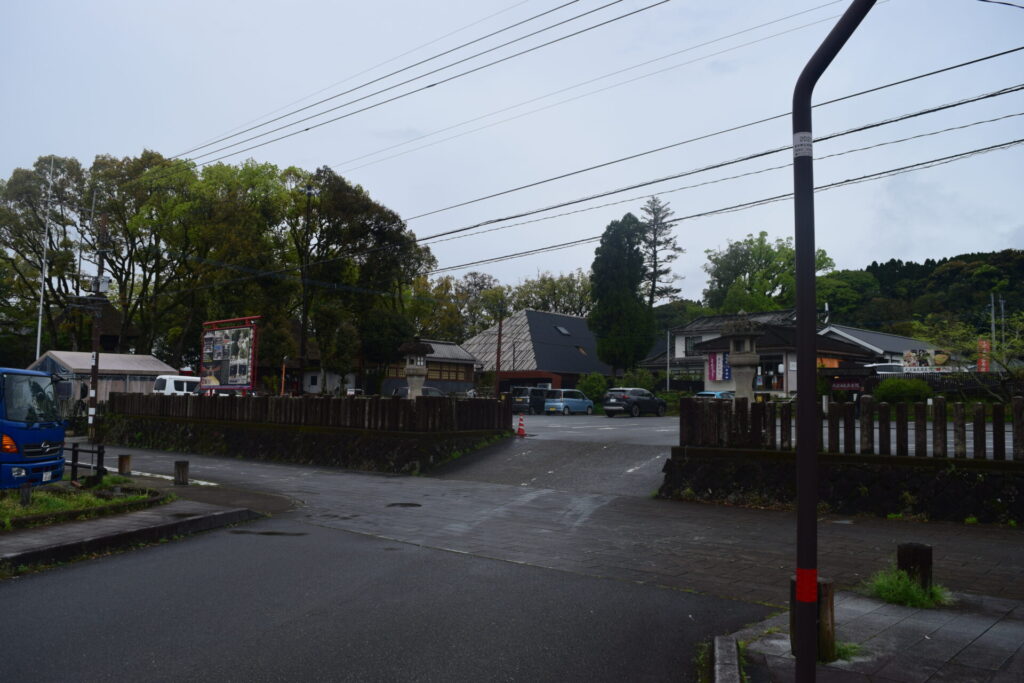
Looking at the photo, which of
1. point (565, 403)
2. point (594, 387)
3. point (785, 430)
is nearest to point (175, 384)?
point (565, 403)

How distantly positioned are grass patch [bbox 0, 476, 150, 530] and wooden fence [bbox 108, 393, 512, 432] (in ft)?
23.5

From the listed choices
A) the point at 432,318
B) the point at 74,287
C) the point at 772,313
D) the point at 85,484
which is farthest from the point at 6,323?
the point at 772,313

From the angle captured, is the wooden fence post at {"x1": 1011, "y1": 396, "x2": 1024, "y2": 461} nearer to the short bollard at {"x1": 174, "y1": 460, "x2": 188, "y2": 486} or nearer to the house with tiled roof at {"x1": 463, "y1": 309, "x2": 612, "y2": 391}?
the short bollard at {"x1": 174, "y1": 460, "x2": 188, "y2": 486}

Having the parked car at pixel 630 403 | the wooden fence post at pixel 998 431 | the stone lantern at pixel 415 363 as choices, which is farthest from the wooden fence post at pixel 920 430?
the parked car at pixel 630 403

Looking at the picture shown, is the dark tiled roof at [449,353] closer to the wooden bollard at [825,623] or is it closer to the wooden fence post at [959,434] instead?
the wooden fence post at [959,434]

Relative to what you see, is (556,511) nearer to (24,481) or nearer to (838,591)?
(838,591)

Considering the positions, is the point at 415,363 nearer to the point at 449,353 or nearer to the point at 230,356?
the point at 230,356

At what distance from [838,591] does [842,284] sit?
69.3 meters

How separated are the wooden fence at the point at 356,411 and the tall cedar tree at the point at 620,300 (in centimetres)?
2741

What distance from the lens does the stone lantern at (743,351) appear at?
44.5 ft

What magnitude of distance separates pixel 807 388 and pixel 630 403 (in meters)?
35.1

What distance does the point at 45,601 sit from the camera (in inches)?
258

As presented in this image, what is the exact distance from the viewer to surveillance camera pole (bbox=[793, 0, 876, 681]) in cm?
380

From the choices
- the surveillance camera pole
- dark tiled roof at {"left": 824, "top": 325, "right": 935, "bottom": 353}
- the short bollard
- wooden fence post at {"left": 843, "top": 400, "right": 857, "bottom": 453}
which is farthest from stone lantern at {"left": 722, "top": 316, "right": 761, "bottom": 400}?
dark tiled roof at {"left": 824, "top": 325, "right": 935, "bottom": 353}
